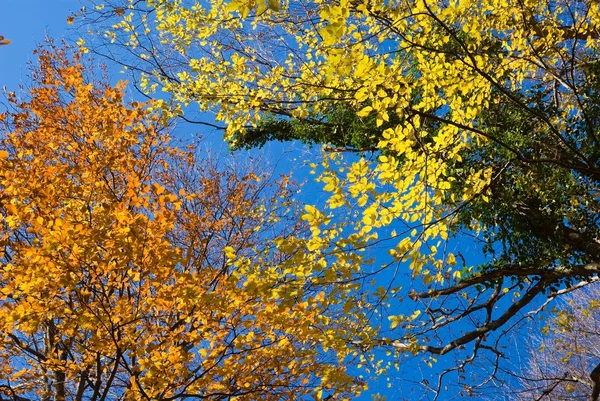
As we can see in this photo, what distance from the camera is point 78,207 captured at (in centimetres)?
397

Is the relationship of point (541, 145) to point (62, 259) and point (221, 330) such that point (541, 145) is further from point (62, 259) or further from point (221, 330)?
point (62, 259)

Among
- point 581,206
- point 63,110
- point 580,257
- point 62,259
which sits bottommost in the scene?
point 62,259

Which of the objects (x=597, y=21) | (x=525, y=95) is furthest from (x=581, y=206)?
(x=597, y=21)

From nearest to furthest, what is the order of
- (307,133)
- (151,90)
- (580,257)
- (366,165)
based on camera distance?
(366,165)
(151,90)
(580,257)
(307,133)

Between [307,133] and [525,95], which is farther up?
[307,133]

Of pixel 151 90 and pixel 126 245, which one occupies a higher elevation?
pixel 151 90

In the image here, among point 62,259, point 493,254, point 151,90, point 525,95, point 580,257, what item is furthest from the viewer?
point 525,95

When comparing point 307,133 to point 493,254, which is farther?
point 307,133

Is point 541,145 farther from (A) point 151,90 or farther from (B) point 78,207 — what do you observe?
(B) point 78,207

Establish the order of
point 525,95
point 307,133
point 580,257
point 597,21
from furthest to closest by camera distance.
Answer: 1. point 307,133
2. point 525,95
3. point 580,257
4. point 597,21

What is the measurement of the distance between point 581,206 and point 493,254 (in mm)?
1118

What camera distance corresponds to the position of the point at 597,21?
380 centimetres

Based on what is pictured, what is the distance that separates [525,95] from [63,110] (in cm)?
587

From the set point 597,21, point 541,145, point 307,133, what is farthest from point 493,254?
point 307,133
